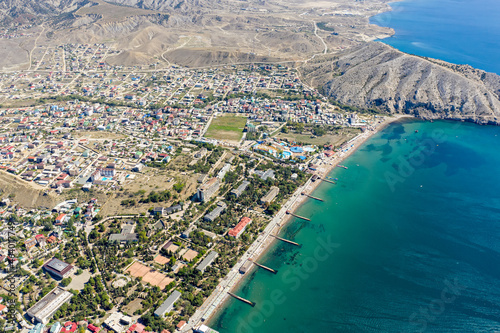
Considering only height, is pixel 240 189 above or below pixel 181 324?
above

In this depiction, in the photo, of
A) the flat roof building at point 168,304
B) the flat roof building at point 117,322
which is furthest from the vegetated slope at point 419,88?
the flat roof building at point 117,322

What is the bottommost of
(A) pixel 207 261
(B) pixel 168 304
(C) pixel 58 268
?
(B) pixel 168 304

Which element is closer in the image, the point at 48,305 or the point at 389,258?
the point at 48,305

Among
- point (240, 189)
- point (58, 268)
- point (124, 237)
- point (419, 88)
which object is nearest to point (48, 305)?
point (58, 268)

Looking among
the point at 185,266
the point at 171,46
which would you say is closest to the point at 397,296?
the point at 185,266

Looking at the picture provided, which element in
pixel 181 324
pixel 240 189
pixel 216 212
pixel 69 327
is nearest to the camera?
pixel 69 327

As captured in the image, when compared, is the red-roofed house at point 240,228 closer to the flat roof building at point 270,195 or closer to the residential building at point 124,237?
the flat roof building at point 270,195

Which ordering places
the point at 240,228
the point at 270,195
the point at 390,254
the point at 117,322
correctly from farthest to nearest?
1. the point at 270,195
2. the point at 240,228
3. the point at 390,254
4. the point at 117,322

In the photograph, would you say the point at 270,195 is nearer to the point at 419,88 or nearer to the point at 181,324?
the point at 181,324
